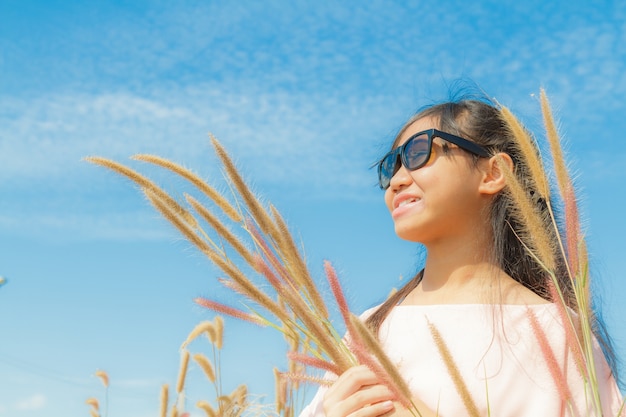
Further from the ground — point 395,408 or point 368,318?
point 368,318

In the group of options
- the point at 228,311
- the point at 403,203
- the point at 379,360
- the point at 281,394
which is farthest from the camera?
the point at 281,394

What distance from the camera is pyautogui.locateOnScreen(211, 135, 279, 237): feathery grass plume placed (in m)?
1.46

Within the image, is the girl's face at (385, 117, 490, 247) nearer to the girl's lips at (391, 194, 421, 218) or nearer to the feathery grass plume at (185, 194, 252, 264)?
the girl's lips at (391, 194, 421, 218)

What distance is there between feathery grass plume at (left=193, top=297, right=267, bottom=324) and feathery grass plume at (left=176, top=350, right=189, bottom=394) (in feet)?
5.24

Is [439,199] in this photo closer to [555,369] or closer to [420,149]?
[420,149]

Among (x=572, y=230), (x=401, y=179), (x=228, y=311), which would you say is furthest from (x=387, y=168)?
(x=572, y=230)

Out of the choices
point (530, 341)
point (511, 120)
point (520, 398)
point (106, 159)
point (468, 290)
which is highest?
point (106, 159)

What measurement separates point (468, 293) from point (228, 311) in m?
0.77

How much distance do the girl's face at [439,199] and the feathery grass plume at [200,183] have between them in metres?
0.68

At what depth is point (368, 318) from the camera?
2.39 metres

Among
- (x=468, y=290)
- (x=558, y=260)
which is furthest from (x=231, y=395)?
(x=558, y=260)

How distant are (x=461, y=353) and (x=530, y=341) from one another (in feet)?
0.62

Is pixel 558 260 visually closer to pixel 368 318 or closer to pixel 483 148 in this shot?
pixel 483 148

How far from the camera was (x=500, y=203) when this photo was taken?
224cm
